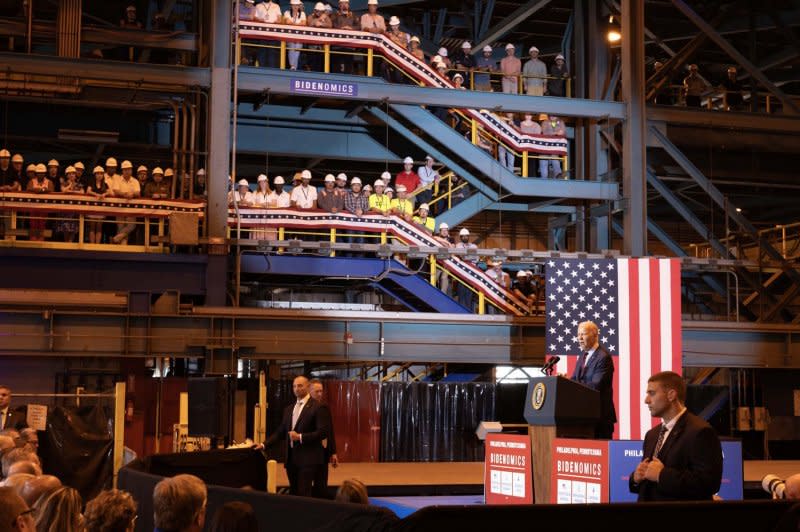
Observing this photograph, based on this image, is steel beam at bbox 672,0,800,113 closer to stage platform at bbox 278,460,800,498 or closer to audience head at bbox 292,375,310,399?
stage platform at bbox 278,460,800,498

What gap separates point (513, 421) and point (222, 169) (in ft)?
30.7

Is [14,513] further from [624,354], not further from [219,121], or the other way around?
[219,121]

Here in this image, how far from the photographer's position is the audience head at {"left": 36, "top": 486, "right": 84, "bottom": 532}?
19.5 ft

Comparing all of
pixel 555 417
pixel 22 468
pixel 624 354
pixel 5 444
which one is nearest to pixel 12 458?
pixel 22 468

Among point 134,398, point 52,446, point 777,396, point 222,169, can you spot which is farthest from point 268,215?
point 777,396

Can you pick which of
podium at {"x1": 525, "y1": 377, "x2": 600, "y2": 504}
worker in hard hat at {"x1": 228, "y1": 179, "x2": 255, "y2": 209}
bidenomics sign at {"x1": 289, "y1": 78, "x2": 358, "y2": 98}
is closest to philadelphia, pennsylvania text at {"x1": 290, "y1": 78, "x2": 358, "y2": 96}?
bidenomics sign at {"x1": 289, "y1": 78, "x2": 358, "y2": 98}

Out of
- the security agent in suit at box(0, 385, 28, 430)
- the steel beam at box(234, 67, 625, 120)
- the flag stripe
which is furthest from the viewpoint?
the steel beam at box(234, 67, 625, 120)

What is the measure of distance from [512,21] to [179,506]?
98.9ft

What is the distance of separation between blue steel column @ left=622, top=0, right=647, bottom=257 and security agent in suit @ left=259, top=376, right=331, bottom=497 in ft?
50.2

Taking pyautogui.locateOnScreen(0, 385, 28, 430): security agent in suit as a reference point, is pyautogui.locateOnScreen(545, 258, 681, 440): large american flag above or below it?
above

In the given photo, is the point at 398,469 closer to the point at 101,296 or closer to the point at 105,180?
the point at 101,296

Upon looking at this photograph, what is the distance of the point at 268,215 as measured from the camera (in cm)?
2572

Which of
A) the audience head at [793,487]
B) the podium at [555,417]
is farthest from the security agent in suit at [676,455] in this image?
the podium at [555,417]

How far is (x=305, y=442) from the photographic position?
1468 centimetres
